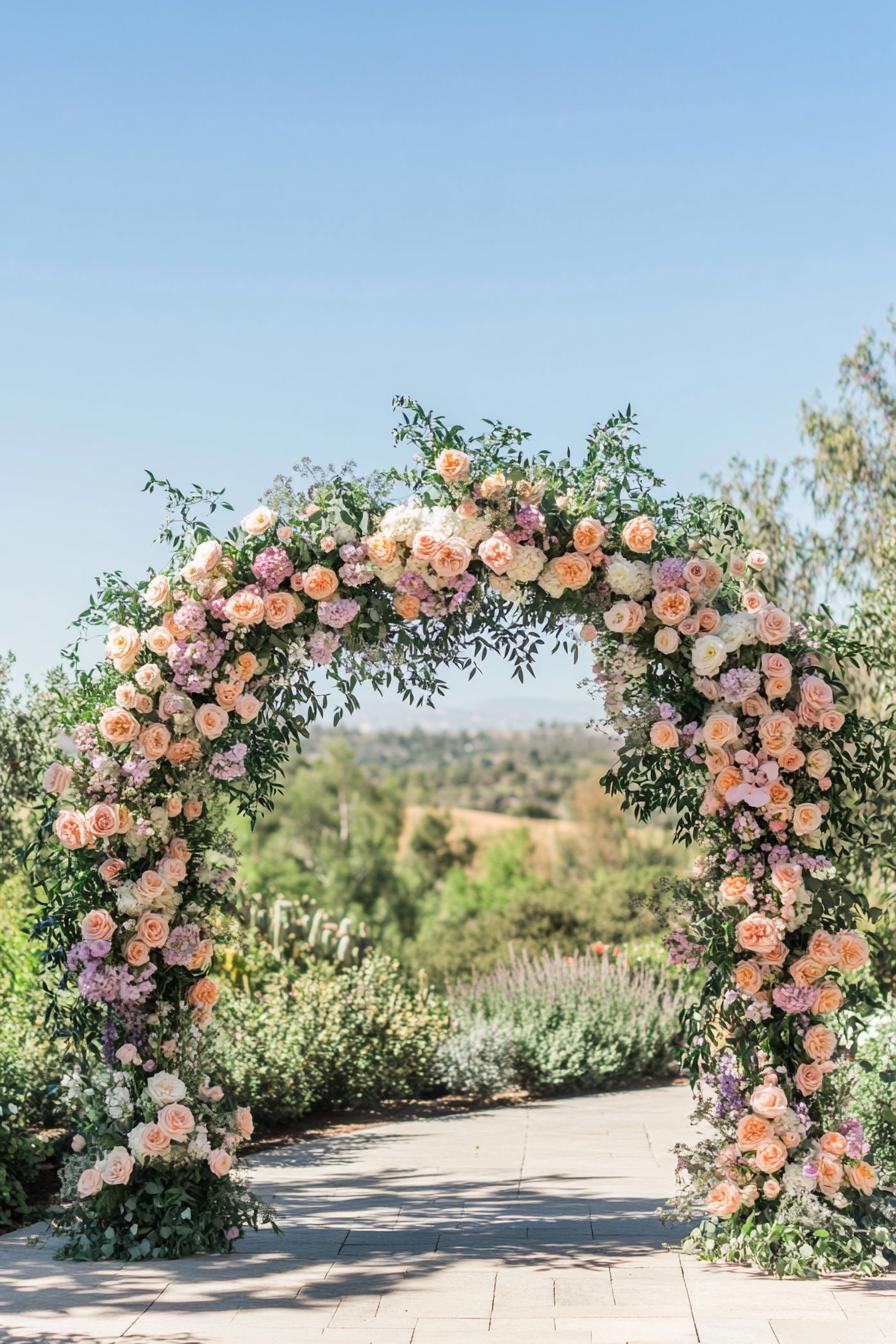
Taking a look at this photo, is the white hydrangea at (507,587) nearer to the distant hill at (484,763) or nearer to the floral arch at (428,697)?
the floral arch at (428,697)

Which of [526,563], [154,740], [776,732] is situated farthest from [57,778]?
[776,732]

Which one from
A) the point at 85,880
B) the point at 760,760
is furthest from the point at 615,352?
the point at 85,880

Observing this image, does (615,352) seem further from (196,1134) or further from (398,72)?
(196,1134)

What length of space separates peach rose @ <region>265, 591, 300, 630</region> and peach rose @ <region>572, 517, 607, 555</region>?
1.05 meters

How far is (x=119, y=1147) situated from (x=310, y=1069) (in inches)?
156

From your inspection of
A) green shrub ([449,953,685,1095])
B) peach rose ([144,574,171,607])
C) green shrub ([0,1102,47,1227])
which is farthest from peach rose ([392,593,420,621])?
green shrub ([449,953,685,1095])

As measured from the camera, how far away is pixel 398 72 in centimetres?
880

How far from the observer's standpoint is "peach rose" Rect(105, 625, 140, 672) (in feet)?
18.3

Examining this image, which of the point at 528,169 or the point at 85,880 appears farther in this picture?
the point at 528,169

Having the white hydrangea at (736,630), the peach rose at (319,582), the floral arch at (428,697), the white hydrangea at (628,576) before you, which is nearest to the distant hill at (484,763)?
the floral arch at (428,697)

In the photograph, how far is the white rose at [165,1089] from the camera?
5488mm

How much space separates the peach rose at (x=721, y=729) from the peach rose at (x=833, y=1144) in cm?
166

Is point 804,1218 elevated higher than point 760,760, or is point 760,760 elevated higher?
point 760,760

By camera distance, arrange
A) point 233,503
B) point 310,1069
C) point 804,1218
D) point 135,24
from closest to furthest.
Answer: point 804,1218
point 233,503
point 135,24
point 310,1069
